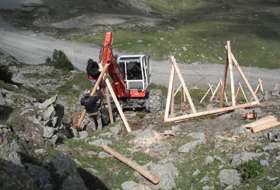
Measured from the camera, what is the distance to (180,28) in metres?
46.0

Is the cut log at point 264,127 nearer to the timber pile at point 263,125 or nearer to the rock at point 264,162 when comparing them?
the timber pile at point 263,125

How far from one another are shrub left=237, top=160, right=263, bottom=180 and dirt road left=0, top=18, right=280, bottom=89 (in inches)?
839

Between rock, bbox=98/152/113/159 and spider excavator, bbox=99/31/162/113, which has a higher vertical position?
spider excavator, bbox=99/31/162/113

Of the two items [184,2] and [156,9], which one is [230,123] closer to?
[156,9]

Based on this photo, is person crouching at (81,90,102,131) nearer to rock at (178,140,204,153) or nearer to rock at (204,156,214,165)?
rock at (178,140,204,153)

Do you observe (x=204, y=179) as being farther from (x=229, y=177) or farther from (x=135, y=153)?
(x=135, y=153)

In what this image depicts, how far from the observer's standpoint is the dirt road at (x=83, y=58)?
1115 inches

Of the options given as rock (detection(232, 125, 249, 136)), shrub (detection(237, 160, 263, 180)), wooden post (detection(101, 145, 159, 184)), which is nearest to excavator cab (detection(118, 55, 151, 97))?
wooden post (detection(101, 145, 159, 184))

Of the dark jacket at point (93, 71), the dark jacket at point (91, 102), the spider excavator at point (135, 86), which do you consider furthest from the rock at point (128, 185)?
the spider excavator at point (135, 86)

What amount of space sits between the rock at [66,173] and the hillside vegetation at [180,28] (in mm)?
29347

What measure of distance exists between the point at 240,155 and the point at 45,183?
565 centimetres

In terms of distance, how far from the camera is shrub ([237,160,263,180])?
555 centimetres

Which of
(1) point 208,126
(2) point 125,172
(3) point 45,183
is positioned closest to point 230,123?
(1) point 208,126

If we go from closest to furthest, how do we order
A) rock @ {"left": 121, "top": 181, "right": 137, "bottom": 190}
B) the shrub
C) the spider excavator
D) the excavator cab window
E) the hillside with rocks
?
the hillside with rocks → the shrub → rock @ {"left": 121, "top": 181, "right": 137, "bottom": 190} → the spider excavator → the excavator cab window
